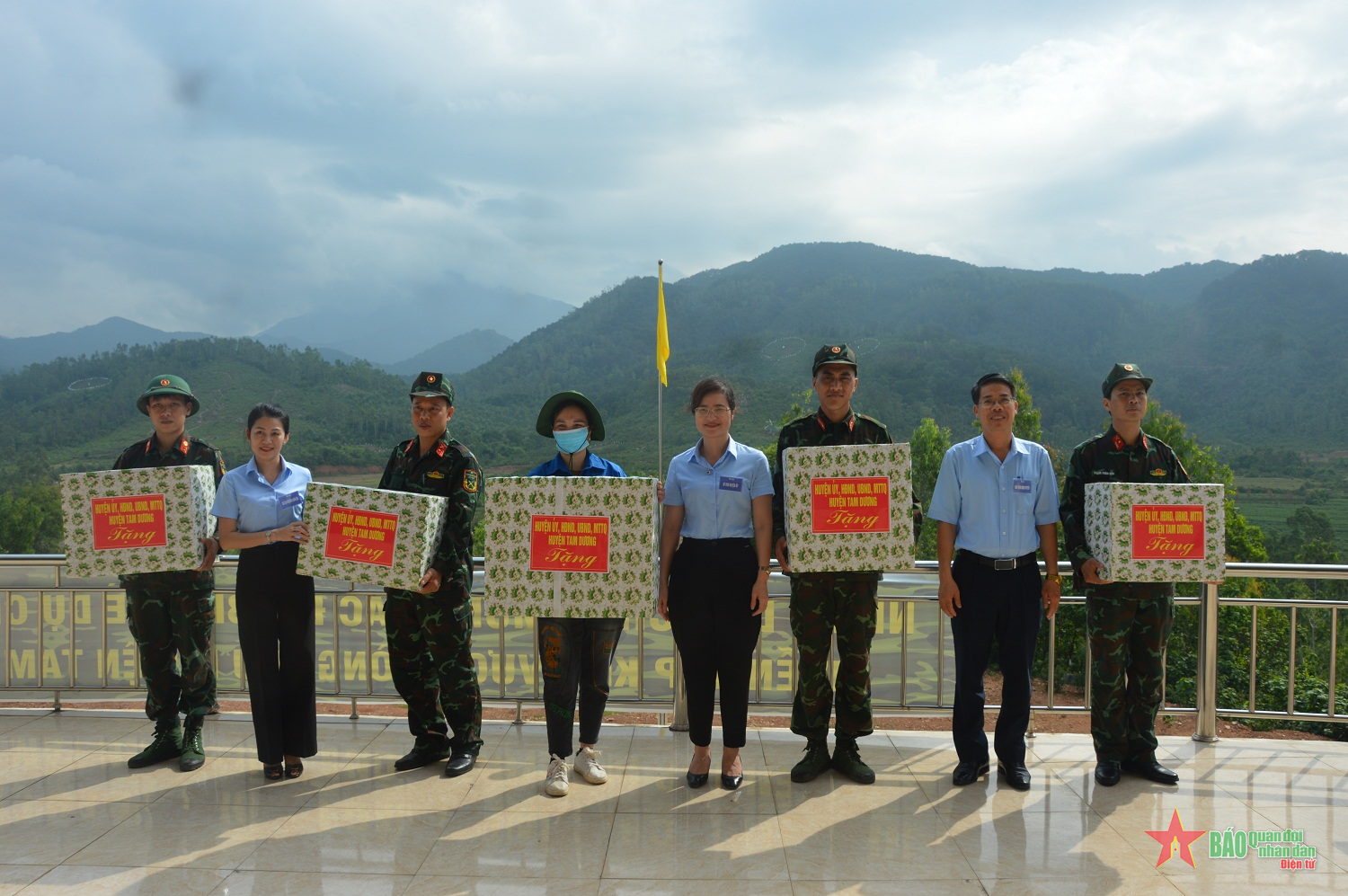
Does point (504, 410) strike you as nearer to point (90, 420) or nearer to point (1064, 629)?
point (90, 420)

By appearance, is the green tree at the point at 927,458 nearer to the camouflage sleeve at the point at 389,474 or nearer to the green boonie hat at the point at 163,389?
the camouflage sleeve at the point at 389,474

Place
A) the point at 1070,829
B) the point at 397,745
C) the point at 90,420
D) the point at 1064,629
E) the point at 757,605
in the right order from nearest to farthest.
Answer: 1. the point at 1070,829
2. the point at 757,605
3. the point at 397,745
4. the point at 1064,629
5. the point at 90,420

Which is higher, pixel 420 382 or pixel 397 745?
pixel 420 382

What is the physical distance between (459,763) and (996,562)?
2.86 metres

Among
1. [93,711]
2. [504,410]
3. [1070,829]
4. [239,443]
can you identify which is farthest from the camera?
[504,410]

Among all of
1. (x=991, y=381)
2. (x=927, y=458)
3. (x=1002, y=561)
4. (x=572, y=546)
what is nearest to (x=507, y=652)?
(x=572, y=546)

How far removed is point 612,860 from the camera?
3182mm

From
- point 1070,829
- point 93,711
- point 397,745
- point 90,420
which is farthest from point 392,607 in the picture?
point 90,420

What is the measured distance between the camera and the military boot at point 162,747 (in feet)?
13.6

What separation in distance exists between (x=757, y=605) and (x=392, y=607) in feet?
6.01

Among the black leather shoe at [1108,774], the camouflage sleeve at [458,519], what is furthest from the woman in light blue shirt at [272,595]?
the black leather shoe at [1108,774]

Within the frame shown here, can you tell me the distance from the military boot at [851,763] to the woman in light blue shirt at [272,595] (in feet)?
8.68

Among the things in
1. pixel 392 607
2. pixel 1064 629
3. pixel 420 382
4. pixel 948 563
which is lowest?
pixel 1064 629

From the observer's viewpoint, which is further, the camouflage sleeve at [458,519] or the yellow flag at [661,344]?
the yellow flag at [661,344]
